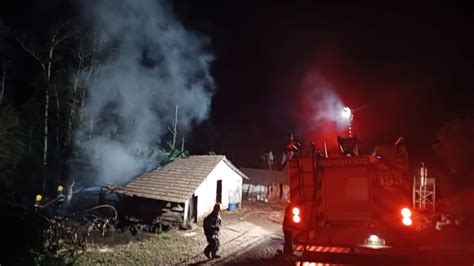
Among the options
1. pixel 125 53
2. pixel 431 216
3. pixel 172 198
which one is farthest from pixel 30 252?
pixel 125 53

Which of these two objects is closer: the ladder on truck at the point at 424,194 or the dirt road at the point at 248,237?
the dirt road at the point at 248,237

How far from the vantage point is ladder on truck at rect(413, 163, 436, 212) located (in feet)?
63.2

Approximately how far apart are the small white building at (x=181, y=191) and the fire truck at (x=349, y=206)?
29.9 feet

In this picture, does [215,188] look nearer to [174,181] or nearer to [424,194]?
[174,181]

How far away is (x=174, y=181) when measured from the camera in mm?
19016

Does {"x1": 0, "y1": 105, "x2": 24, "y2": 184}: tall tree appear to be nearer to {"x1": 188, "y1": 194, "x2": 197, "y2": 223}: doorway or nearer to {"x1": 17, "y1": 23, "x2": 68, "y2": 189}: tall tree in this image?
{"x1": 17, "y1": 23, "x2": 68, "y2": 189}: tall tree

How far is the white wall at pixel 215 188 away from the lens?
19.1m

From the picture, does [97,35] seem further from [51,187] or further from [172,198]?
[172,198]

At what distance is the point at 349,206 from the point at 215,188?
510 inches

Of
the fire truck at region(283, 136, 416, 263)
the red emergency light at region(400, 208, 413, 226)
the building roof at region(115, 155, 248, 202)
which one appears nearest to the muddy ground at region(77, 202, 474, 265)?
the fire truck at region(283, 136, 416, 263)

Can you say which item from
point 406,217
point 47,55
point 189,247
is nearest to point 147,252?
point 189,247

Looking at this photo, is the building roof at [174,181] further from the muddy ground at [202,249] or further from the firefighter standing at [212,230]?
the firefighter standing at [212,230]

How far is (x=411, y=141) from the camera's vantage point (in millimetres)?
39594

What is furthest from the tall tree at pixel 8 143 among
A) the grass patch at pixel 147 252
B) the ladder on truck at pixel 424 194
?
the ladder on truck at pixel 424 194
